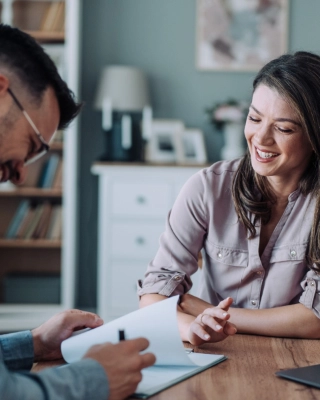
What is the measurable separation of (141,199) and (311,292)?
237cm

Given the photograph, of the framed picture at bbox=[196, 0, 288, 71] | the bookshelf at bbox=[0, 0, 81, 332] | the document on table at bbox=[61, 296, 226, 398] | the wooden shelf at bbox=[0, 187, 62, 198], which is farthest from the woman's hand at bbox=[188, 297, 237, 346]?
the framed picture at bbox=[196, 0, 288, 71]

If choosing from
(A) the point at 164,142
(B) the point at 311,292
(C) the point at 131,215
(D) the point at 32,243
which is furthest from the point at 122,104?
(B) the point at 311,292

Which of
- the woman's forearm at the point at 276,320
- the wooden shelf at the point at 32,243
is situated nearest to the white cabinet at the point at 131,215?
the wooden shelf at the point at 32,243

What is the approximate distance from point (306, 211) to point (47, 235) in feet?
8.50

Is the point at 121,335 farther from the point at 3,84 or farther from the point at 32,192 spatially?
the point at 32,192

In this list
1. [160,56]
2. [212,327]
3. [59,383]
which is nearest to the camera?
[59,383]

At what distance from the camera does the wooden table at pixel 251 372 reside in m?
1.16

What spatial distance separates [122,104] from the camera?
13.4 feet

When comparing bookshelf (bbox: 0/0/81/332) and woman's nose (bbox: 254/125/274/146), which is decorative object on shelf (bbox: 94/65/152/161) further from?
woman's nose (bbox: 254/125/274/146)

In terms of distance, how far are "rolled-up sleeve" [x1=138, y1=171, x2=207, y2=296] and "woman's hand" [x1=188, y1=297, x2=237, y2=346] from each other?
0.29m

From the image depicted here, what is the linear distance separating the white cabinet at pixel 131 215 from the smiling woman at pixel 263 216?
210 cm

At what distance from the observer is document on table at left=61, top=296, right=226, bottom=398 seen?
125 cm

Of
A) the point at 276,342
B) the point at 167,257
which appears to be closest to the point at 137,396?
the point at 276,342

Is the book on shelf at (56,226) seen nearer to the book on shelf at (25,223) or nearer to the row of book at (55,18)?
the book on shelf at (25,223)
